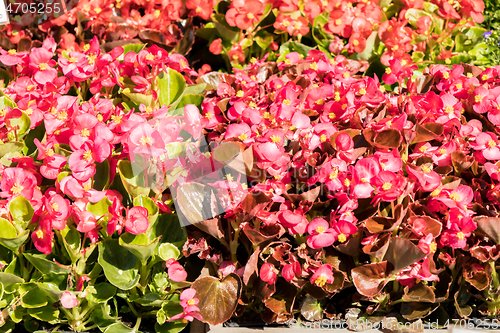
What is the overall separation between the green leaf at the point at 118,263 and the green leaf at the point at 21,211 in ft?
0.58

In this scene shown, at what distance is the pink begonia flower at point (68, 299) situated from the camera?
40.1 inches

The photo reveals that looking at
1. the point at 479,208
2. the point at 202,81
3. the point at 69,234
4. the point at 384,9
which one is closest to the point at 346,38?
the point at 384,9

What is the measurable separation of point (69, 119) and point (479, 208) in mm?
1105

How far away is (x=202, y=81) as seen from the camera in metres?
1.55

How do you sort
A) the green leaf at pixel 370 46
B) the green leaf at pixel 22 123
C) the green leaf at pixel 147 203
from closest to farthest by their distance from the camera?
1. the green leaf at pixel 147 203
2. the green leaf at pixel 22 123
3. the green leaf at pixel 370 46

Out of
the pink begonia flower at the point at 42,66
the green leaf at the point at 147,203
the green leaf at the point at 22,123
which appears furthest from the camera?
the pink begonia flower at the point at 42,66

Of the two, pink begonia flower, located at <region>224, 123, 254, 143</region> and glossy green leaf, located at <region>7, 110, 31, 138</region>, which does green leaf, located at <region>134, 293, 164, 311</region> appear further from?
glossy green leaf, located at <region>7, 110, 31, 138</region>

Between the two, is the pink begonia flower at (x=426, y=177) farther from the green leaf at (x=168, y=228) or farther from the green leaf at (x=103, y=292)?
the green leaf at (x=103, y=292)

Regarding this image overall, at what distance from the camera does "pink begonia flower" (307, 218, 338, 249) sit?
1048 millimetres

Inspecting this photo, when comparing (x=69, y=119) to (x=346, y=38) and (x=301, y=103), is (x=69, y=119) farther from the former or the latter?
(x=346, y=38)

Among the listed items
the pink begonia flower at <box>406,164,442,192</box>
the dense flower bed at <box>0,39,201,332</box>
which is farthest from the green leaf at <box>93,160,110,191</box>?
the pink begonia flower at <box>406,164,442,192</box>

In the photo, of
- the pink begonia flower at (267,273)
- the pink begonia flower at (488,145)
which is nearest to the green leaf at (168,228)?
the pink begonia flower at (267,273)

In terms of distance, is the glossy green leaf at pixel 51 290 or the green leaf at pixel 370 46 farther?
the green leaf at pixel 370 46

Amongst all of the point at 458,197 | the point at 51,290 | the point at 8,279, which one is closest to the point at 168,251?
the point at 51,290
